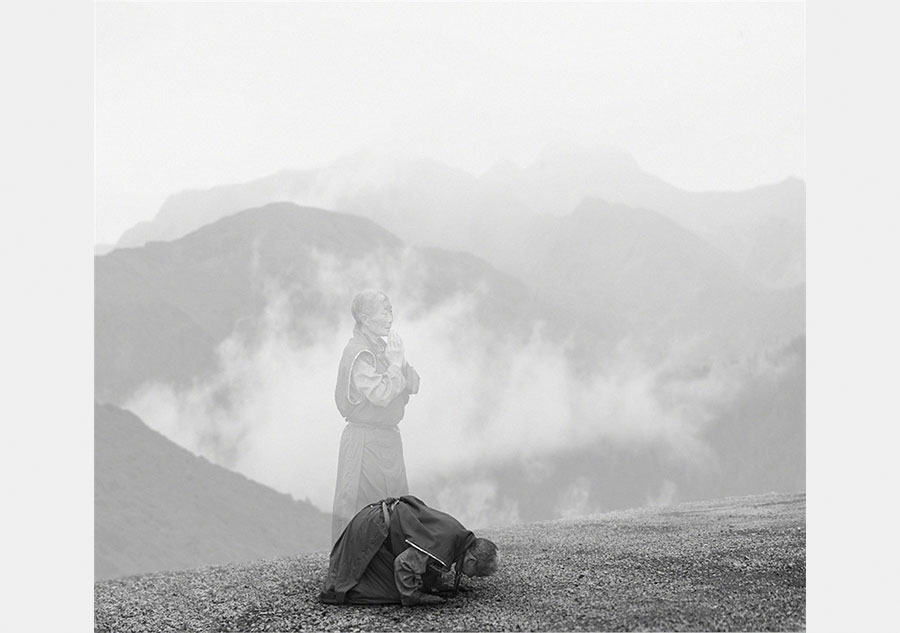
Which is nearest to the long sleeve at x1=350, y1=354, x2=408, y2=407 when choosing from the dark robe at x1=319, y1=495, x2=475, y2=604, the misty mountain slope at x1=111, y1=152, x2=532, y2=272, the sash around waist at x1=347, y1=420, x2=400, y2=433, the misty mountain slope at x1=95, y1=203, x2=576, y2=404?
the sash around waist at x1=347, y1=420, x2=400, y2=433

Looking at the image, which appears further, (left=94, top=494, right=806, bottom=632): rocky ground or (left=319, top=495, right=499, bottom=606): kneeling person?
(left=319, top=495, right=499, bottom=606): kneeling person

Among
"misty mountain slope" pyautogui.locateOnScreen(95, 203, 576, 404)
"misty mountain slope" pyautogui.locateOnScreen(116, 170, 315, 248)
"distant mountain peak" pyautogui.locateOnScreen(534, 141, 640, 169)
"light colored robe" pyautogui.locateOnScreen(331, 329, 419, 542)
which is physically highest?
"distant mountain peak" pyautogui.locateOnScreen(534, 141, 640, 169)

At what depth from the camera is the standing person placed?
7.65 meters

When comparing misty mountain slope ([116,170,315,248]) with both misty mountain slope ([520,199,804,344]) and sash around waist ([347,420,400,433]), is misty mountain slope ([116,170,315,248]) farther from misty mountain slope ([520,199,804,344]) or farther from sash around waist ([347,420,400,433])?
sash around waist ([347,420,400,433])

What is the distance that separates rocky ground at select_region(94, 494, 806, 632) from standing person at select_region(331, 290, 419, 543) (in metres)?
0.81

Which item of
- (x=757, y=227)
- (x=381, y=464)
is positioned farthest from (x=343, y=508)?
(x=757, y=227)

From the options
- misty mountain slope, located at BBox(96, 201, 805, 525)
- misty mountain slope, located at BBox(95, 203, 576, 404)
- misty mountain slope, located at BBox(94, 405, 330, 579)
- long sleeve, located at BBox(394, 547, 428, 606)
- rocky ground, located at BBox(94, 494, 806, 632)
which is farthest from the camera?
→ misty mountain slope, located at BBox(94, 405, 330, 579)

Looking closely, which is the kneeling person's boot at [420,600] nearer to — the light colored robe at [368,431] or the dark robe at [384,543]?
the dark robe at [384,543]

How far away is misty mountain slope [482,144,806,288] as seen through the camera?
13156mm

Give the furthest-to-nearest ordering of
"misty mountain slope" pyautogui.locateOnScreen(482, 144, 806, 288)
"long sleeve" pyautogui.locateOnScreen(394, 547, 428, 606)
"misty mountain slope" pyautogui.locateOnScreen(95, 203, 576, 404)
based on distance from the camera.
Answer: "misty mountain slope" pyautogui.locateOnScreen(482, 144, 806, 288) → "misty mountain slope" pyautogui.locateOnScreen(95, 203, 576, 404) → "long sleeve" pyautogui.locateOnScreen(394, 547, 428, 606)

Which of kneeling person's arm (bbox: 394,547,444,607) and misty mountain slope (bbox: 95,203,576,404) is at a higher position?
misty mountain slope (bbox: 95,203,576,404)

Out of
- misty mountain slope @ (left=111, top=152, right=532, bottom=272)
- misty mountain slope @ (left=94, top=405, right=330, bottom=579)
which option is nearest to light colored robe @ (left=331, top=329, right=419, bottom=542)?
misty mountain slope @ (left=111, top=152, right=532, bottom=272)

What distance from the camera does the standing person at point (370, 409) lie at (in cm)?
765

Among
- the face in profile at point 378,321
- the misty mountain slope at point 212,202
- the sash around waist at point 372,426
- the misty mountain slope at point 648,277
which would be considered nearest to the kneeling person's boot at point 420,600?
the sash around waist at point 372,426
